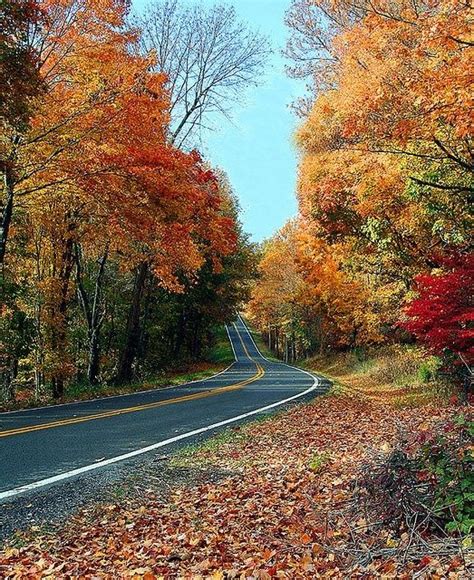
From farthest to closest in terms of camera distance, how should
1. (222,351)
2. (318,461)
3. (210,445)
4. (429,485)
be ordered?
(222,351) < (210,445) < (318,461) < (429,485)

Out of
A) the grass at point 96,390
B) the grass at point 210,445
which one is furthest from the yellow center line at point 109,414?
the grass at point 210,445

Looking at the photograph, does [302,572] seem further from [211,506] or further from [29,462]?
[29,462]

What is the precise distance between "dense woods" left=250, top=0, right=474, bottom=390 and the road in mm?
4656

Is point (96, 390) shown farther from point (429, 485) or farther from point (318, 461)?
point (429, 485)

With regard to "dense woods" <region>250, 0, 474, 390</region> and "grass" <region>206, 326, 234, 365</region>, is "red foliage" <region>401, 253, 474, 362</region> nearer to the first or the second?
"dense woods" <region>250, 0, 474, 390</region>

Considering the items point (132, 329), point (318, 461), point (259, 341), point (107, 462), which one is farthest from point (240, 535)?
point (259, 341)

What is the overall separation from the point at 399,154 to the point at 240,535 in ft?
29.5

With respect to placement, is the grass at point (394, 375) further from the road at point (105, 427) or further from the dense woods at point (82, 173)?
the dense woods at point (82, 173)

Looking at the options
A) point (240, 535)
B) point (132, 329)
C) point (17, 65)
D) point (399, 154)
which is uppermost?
point (17, 65)

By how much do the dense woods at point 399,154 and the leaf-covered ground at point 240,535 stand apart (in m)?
2.90

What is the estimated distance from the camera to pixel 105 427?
10898mm

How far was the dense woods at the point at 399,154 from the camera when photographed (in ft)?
29.8

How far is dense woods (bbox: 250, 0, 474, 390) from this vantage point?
9070mm

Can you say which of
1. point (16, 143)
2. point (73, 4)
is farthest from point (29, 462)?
point (73, 4)
